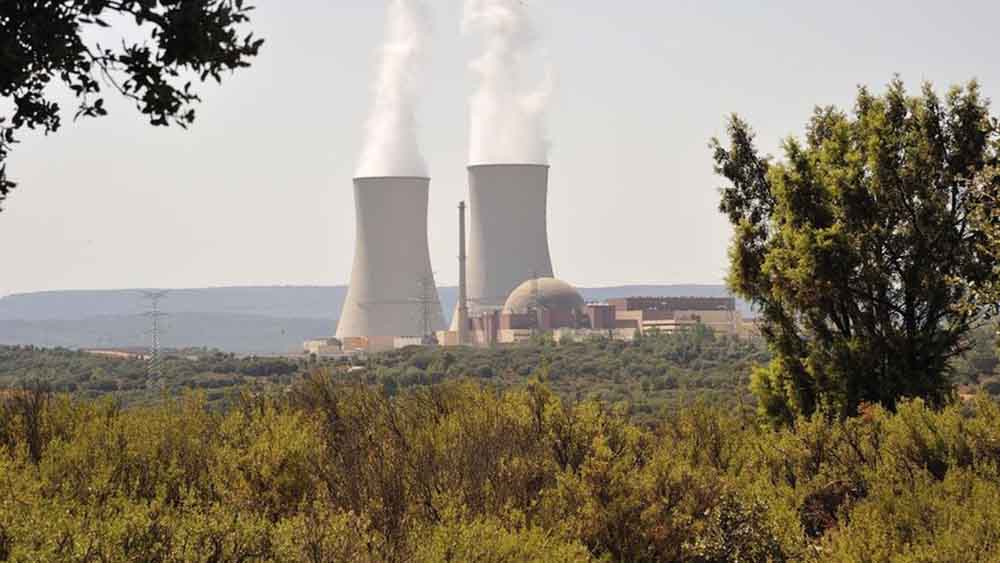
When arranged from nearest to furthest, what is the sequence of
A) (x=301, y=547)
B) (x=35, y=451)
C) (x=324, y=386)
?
(x=301, y=547), (x=35, y=451), (x=324, y=386)

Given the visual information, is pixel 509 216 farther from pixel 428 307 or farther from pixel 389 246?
pixel 428 307

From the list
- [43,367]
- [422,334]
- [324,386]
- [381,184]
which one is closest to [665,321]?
[422,334]

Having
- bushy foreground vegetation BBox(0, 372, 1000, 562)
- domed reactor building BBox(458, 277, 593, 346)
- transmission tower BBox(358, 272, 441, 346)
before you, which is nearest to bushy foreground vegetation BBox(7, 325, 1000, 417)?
transmission tower BBox(358, 272, 441, 346)

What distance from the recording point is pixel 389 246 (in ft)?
262

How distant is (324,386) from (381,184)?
59.6m

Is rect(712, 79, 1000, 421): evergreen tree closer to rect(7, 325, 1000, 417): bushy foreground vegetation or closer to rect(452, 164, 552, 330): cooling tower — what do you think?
rect(7, 325, 1000, 417): bushy foreground vegetation

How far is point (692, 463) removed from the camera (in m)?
17.2

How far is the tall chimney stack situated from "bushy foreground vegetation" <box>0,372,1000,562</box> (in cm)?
8632

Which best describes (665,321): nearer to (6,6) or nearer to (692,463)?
(692,463)

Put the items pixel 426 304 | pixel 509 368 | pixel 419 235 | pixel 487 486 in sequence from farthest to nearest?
1. pixel 426 304
2. pixel 419 235
3. pixel 509 368
4. pixel 487 486

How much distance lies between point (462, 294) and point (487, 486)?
9189 centimetres

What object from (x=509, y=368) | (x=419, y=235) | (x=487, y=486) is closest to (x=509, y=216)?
(x=419, y=235)

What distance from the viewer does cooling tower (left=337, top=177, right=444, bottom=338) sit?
259 feet

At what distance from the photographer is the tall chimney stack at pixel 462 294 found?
104688 mm
